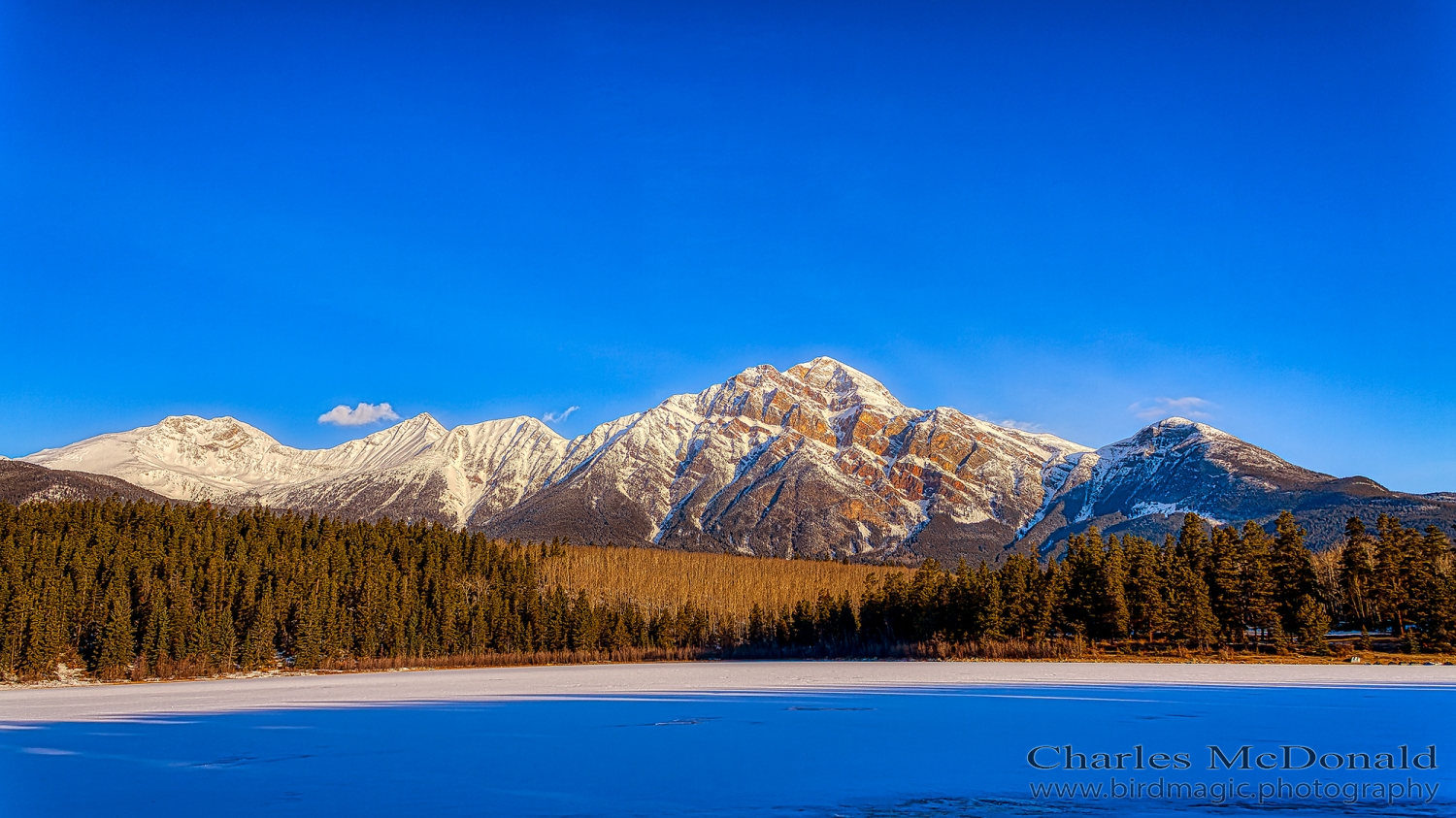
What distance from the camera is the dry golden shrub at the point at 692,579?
135 meters

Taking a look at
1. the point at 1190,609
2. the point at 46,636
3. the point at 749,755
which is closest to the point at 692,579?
the point at 46,636

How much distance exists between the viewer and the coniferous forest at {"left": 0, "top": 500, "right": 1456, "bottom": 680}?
74938 mm

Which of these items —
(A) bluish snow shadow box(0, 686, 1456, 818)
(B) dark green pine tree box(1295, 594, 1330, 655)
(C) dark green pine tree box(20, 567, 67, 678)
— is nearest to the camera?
(A) bluish snow shadow box(0, 686, 1456, 818)

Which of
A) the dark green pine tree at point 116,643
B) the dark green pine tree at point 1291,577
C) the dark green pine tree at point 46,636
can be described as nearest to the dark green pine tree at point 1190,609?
the dark green pine tree at point 1291,577

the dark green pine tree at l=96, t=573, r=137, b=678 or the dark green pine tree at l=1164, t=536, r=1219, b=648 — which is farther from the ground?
the dark green pine tree at l=1164, t=536, r=1219, b=648

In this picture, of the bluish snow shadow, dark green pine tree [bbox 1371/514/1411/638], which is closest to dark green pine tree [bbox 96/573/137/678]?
the bluish snow shadow

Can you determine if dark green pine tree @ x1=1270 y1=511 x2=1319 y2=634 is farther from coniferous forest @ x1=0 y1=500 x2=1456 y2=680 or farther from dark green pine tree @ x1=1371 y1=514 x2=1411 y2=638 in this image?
dark green pine tree @ x1=1371 y1=514 x2=1411 y2=638

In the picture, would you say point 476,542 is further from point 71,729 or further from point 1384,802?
point 1384,802

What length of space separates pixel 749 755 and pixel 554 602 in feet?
332

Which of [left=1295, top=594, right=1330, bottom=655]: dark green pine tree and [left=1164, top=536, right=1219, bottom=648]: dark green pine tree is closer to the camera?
[left=1295, top=594, right=1330, bottom=655]: dark green pine tree

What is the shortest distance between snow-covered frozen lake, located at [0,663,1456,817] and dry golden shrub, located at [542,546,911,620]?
325 feet

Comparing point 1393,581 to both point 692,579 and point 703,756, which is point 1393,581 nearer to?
point 703,756

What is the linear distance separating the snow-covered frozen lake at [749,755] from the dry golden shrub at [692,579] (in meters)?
99.1

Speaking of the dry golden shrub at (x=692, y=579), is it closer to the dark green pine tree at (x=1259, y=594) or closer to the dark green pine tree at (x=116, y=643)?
the dark green pine tree at (x=1259, y=594)
